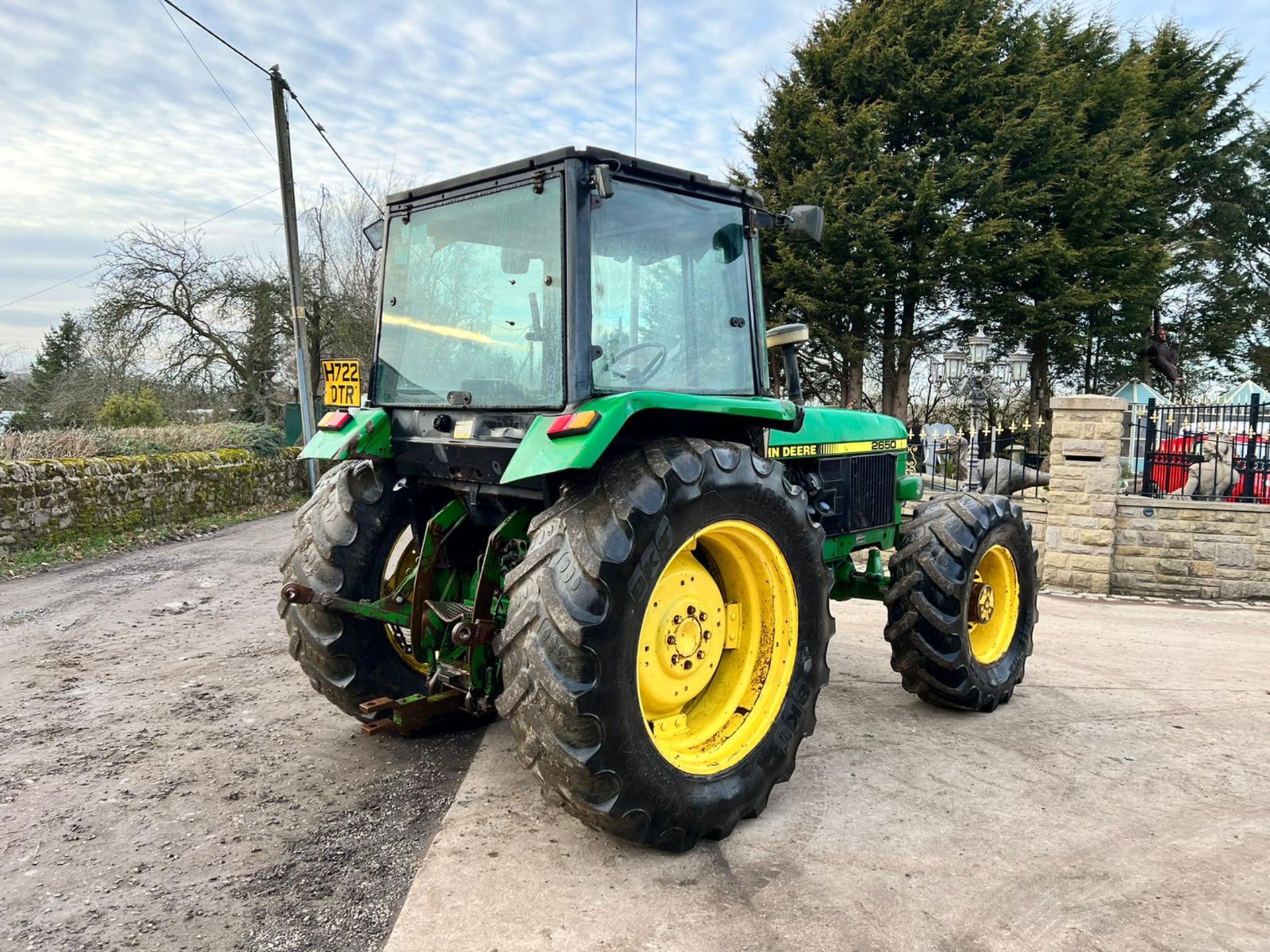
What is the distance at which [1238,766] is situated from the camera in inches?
144

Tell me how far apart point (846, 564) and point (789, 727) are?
170 cm

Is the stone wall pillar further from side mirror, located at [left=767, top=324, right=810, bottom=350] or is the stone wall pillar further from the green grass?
the green grass

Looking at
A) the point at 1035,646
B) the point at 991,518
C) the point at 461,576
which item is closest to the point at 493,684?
the point at 461,576

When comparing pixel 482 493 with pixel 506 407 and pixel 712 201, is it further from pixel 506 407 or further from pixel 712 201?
pixel 712 201

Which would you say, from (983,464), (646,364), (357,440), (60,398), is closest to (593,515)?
A: (646,364)

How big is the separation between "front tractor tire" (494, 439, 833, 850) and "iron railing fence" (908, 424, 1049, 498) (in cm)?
683

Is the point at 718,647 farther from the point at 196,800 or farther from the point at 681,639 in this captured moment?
the point at 196,800

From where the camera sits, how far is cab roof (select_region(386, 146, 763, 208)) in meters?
2.88

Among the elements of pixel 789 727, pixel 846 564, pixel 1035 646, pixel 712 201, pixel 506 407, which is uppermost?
pixel 712 201

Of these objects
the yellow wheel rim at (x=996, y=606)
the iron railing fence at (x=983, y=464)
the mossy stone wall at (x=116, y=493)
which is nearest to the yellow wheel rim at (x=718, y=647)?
the yellow wheel rim at (x=996, y=606)

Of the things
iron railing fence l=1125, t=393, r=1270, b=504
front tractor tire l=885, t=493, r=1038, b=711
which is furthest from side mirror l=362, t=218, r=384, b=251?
iron railing fence l=1125, t=393, r=1270, b=504

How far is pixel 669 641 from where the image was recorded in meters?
2.96

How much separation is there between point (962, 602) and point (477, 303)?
265 cm

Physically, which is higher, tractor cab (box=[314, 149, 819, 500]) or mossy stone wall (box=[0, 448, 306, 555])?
tractor cab (box=[314, 149, 819, 500])
